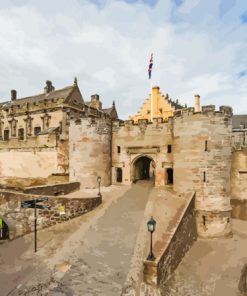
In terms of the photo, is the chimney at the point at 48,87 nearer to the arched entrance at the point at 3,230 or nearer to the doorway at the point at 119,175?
the doorway at the point at 119,175

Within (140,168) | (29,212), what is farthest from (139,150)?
(29,212)

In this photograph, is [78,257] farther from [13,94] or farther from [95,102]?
[13,94]

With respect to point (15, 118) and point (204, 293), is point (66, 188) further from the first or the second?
point (15, 118)

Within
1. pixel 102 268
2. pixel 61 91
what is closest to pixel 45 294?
pixel 102 268

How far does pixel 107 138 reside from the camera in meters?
24.1

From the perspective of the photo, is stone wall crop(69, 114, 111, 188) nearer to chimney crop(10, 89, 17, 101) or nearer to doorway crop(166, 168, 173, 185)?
doorway crop(166, 168, 173, 185)

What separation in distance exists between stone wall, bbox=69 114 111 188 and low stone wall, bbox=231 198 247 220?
11.1m

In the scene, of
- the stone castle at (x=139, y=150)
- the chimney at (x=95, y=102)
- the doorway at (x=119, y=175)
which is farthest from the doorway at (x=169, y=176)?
the chimney at (x=95, y=102)

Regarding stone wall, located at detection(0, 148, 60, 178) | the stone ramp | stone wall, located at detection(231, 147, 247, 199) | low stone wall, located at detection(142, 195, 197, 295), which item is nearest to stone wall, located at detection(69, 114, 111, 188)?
stone wall, located at detection(0, 148, 60, 178)

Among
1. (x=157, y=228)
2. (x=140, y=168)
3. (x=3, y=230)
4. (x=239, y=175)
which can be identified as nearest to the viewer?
(x=157, y=228)

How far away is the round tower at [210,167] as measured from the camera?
60.5ft

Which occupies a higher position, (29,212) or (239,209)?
(29,212)

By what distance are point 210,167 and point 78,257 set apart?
10.9 meters

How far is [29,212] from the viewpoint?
16.4 meters
